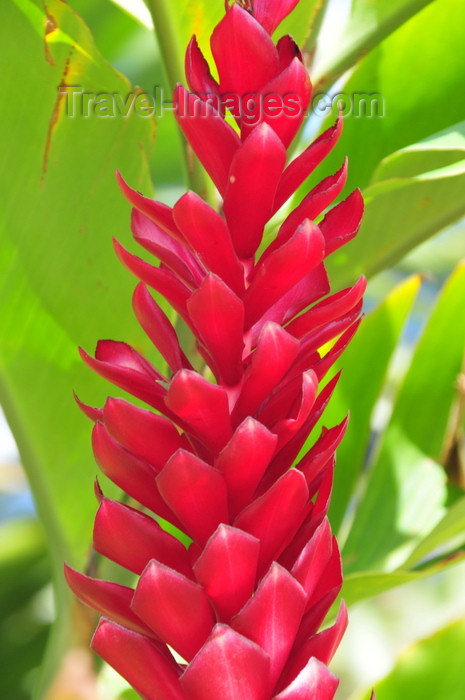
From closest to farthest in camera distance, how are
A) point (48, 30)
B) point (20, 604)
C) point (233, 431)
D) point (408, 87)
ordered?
point (233, 431) < point (48, 30) < point (408, 87) < point (20, 604)

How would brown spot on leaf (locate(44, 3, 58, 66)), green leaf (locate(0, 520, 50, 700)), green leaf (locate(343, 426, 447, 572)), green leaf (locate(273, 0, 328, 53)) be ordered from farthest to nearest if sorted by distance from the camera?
green leaf (locate(0, 520, 50, 700)) < green leaf (locate(343, 426, 447, 572)) < green leaf (locate(273, 0, 328, 53)) < brown spot on leaf (locate(44, 3, 58, 66))

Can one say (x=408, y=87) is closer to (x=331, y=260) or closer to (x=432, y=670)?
(x=331, y=260)

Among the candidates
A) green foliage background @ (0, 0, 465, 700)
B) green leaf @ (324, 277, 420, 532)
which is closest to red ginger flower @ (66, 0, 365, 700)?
green foliage background @ (0, 0, 465, 700)

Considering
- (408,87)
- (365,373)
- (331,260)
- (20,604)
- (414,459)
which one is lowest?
(20,604)

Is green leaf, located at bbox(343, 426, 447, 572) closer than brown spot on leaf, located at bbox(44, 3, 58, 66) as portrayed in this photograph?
No

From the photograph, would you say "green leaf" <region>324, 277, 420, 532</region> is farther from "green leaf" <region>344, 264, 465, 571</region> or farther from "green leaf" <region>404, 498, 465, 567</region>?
"green leaf" <region>404, 498, 465, 567</region>

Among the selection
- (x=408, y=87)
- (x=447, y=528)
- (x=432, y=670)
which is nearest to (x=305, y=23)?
(x=408, y=87)

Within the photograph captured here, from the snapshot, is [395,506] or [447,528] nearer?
[447,528]

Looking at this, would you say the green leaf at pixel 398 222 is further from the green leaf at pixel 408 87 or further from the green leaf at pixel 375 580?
the green leaf at pixel 375 580
